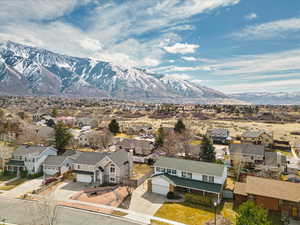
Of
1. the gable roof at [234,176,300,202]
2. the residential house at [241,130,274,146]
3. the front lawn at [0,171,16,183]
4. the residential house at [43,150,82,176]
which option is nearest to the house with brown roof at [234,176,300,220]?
the gable roof at [234,176,300,202]

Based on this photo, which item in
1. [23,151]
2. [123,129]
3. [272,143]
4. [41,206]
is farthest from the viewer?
[123,129]

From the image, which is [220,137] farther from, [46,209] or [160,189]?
[46,209]

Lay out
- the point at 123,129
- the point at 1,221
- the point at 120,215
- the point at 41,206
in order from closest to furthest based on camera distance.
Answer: the point at 41,206 → the point at 1,221 → the point at 120,215 → the point at 123,129

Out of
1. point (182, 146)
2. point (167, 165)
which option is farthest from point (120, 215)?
point (182, 146)

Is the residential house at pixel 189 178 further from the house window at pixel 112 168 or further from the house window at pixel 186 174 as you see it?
the house window at pixel 112 168

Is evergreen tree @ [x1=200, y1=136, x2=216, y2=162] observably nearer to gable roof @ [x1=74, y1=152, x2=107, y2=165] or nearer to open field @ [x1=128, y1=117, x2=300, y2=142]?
gable roof @ [x1=74, y1=152, x2=107, y2=165]

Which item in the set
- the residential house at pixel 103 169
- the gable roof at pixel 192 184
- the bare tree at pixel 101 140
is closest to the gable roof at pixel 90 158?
the residential house at pixel 103 169

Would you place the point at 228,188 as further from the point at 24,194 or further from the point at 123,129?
the point at 123,129
